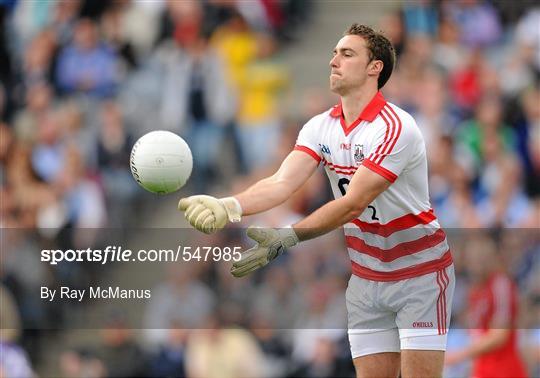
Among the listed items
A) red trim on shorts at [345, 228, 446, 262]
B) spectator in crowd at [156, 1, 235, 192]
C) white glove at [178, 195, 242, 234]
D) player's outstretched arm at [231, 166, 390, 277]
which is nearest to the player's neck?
player's outstretched arm at [231, 166, 390, 277]

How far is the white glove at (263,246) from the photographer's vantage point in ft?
23.4

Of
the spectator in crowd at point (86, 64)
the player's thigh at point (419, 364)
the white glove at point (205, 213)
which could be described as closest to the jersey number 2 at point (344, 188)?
the player's thigh at point (419, 364)

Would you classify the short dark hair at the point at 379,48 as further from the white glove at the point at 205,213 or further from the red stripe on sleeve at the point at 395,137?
the white glove at the point at 205,213

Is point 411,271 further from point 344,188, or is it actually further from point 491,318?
point 491,318

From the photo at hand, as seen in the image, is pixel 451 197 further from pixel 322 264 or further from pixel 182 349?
pixel 182 349

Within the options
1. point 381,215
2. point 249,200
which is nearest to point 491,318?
point 381,215

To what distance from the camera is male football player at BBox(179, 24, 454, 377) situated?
7586 millimetres

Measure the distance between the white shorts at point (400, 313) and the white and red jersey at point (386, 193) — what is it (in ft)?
0.23

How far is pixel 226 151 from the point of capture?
14.6m

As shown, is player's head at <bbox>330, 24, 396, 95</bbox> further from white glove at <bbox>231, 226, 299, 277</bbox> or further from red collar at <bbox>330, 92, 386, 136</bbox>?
white glove at <bbox>231, 226, 299, 277</bbox>

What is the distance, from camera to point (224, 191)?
14172 mm

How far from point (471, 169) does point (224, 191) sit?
2.80 m

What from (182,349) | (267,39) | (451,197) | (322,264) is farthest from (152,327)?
(267,39)

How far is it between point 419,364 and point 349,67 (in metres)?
1.85
